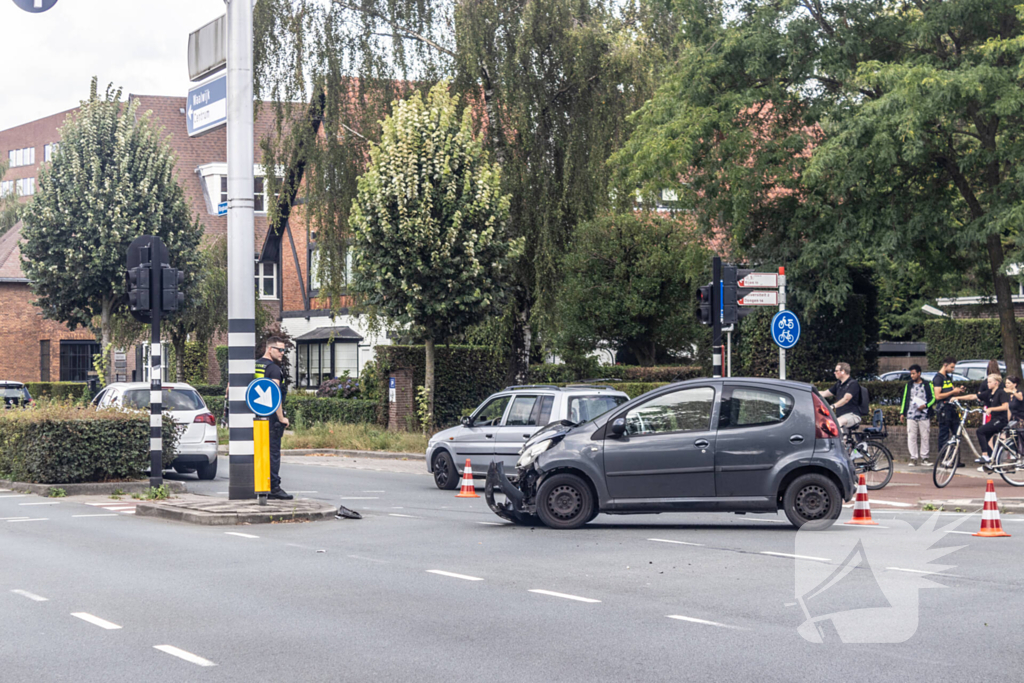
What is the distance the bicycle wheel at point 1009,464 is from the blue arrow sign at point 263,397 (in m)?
10.5

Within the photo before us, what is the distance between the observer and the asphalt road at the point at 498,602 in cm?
666

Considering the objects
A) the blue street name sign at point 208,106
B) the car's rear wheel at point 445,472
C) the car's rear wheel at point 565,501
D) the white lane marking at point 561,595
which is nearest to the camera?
the white lane marking at point 561,595

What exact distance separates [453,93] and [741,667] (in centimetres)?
2391

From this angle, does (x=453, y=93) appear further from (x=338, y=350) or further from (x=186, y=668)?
(x=186, y=668)

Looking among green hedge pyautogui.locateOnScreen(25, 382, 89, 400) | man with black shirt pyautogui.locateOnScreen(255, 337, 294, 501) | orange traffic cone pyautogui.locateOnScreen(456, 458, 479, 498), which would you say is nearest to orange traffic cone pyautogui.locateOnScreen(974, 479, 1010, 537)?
orange traffic cone pyautogui.locateOnScreen(456, 458, 479, 498)

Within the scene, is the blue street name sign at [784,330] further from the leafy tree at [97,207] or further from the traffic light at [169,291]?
the leafy tree at [97,207]

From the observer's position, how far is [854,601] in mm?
8508

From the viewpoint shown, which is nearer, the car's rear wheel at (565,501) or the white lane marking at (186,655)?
the white lane marking at (186,655)

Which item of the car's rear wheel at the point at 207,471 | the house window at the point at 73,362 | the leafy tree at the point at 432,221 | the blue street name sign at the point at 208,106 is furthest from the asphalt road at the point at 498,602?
the house window at the point at 73,362

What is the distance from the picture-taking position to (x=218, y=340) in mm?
49250

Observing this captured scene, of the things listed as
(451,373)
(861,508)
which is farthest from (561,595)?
(451,373)

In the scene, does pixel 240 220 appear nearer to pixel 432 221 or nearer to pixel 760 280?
pixel 760 280

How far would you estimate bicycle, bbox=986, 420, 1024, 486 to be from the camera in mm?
17578

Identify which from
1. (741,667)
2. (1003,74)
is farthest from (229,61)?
(1003,74)
